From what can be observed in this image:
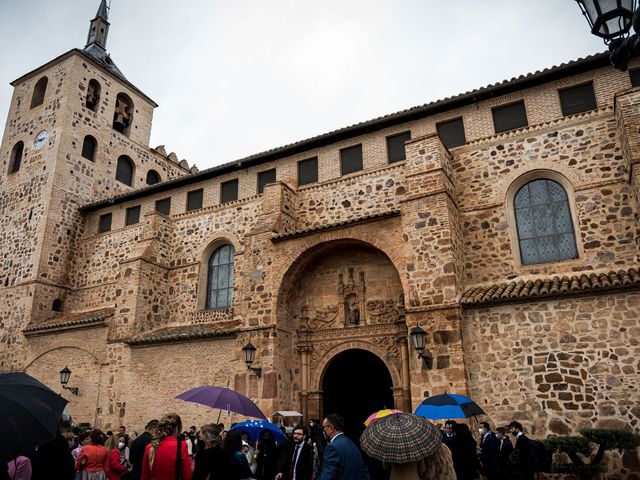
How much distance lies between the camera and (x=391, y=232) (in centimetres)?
1313

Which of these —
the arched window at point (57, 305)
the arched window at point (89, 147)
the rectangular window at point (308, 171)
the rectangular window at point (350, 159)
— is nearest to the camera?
the rectangular window at point (350, 159)

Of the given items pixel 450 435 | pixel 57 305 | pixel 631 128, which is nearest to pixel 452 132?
pixel 631 128

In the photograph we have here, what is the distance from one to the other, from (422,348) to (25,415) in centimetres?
902

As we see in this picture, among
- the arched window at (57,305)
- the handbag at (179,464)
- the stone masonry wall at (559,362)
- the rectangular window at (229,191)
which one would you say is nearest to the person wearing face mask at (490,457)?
the stone masonry wall at (559,362)

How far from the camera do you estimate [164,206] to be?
19.8 meters

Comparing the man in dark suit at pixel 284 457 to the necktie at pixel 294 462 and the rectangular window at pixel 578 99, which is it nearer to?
the necktie at pixel 294 462

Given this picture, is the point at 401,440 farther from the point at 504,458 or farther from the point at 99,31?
the point at 99,31

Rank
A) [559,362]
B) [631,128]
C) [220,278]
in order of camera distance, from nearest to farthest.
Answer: [559,362], [631,128], [220,278]

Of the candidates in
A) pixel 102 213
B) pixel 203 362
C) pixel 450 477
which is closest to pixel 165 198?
pixel 102 213

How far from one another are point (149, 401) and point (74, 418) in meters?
3.59

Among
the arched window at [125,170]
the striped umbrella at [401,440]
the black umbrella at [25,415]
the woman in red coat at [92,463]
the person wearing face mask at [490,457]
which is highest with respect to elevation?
the arched window at [125,170]

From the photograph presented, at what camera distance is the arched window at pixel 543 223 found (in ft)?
40.5

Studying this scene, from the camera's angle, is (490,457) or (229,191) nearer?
(490,457)

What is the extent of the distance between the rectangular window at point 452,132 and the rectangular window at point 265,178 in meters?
5.88
